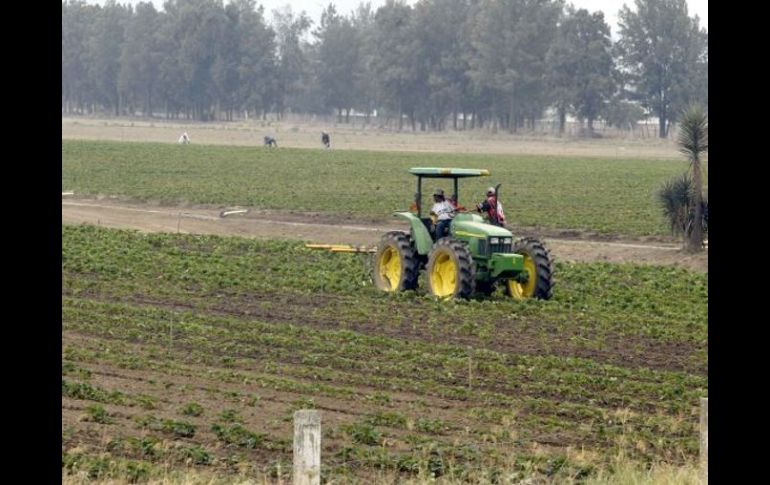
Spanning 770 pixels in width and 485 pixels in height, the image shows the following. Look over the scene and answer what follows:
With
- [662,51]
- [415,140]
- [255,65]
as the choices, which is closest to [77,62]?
[255,65]

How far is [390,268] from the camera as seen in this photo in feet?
69.9

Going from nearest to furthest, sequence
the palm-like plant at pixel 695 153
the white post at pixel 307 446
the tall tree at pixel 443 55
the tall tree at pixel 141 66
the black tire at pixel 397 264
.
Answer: the white post at pixel 307 446, the black tire at pixel 397 264, the palm-like plant at pixel 695 153, the tall tree at pixel 443 55, the tall tree at pixel 141 66

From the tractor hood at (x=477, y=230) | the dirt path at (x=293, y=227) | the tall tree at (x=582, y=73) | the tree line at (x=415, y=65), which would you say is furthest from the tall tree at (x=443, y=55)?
the tractor hood at (x=477, y=230)

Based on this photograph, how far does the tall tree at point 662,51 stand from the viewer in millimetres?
128875

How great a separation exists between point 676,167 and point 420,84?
69.0 m

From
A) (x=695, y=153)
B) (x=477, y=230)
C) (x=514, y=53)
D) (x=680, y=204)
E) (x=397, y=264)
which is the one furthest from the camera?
(x=514, y=53)

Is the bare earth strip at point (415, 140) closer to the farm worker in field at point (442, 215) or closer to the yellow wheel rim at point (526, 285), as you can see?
the yellow wheel rim at point (526, 285)

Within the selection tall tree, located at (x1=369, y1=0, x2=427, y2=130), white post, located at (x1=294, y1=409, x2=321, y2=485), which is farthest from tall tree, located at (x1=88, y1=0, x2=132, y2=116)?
white post, located at (x1=294, y1=409, x2=321, y2=485)

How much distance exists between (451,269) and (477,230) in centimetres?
65

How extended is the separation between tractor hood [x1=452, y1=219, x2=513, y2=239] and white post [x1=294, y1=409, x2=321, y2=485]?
12.1 meters

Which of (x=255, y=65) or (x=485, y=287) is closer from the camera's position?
(x=485, y=287)

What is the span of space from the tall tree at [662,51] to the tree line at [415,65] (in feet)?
0.42

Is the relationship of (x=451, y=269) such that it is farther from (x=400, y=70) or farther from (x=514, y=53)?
(x=400, y=70)
